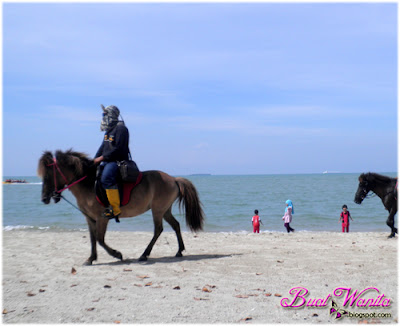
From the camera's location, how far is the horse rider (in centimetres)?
767

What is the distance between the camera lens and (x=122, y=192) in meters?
7.95

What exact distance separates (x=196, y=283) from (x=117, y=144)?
122 inches

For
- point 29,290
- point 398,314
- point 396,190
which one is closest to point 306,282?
point 398,314

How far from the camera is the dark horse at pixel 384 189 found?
12.6 metres

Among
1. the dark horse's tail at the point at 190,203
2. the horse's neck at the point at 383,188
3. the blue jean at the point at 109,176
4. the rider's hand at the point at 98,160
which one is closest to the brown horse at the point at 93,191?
the dark horse's tail at the point at 190,203

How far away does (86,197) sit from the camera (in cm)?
791

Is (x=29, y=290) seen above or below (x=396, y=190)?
below

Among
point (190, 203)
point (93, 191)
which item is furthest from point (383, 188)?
point (93, 191)

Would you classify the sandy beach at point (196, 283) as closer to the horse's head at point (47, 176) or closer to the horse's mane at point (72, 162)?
the horse's head at point (47, 176)

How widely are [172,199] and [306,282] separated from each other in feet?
11.2

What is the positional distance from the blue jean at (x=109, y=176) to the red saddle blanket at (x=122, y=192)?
0.22m

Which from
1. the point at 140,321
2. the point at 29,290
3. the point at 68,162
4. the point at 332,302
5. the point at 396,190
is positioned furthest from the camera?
the point at 396,190

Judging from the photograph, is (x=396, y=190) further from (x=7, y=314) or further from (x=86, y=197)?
(x=7, y=314)

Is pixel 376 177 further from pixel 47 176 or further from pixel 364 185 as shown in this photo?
pixel 47 176
